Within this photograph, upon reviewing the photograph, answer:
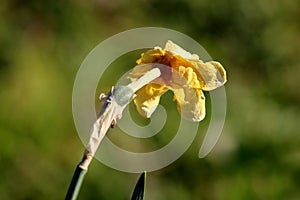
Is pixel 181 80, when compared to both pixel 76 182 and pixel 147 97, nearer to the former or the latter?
pixel 147 97

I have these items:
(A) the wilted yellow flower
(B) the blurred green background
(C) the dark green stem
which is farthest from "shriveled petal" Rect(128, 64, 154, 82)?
(B) the blurred green background

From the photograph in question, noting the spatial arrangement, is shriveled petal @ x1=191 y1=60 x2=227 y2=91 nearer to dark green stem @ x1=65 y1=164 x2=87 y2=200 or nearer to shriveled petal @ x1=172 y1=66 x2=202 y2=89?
shriveled petal @ x1=172 y1=66 x2=202 y2=89

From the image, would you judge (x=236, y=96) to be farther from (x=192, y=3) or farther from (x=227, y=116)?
(x=192, y=3)

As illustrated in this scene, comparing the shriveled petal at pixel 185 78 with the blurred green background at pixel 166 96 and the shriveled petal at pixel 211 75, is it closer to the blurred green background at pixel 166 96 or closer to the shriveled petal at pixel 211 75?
the shriveled petal at pixel 211 75

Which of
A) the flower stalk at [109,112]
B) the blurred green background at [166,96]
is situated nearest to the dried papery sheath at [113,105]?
the flower stalk at [109,112]

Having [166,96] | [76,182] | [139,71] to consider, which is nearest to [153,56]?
[139,71]

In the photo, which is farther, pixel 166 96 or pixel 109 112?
pixel 166 96

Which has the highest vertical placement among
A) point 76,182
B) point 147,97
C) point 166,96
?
point 166,96

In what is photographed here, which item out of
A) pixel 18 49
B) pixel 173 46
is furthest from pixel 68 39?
pixel 173 46
